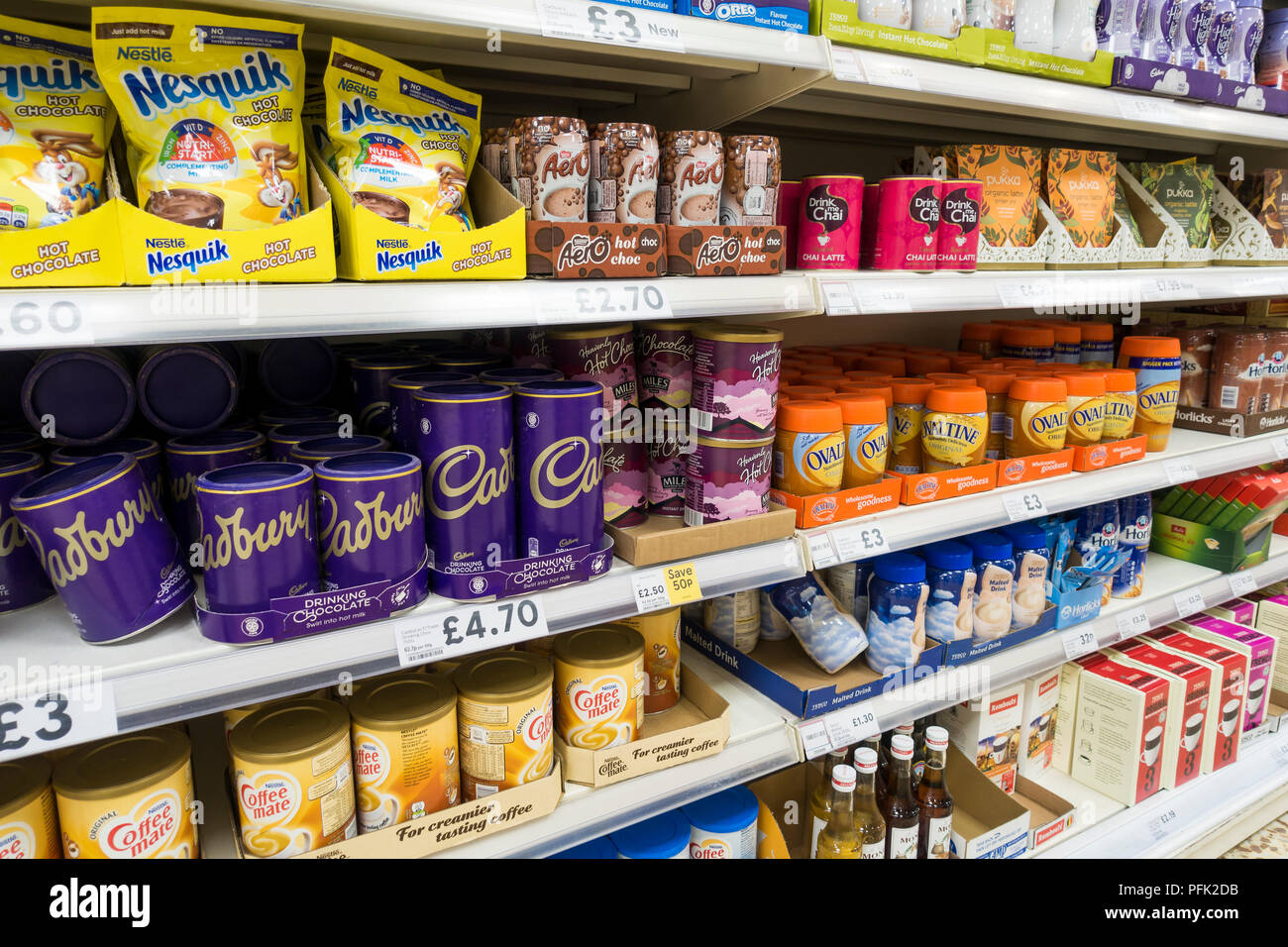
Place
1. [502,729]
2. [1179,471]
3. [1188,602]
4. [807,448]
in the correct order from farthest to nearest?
1. [1188,602]
2. [1179,471]
3. [807,448]
4. [502,729]

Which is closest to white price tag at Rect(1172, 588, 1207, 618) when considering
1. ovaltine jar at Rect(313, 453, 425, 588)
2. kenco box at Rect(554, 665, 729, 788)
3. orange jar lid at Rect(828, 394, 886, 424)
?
orange jar lid at Rect(828, 394, 886, 424)

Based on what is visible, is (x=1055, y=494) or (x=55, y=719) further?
(x=1055, y=494)

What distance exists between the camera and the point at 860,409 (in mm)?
1467

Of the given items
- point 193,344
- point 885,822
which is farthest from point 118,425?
point 885,822

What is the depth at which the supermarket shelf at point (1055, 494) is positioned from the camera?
4.72 feet

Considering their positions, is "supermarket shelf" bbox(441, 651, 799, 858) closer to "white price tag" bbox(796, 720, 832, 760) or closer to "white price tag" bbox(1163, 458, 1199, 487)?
"white price tag" bbox(796, 720, 832, 760)

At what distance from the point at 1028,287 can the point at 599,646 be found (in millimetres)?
1061

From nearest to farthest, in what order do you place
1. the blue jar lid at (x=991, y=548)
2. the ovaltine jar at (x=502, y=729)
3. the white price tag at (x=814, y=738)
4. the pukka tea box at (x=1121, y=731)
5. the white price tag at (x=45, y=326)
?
1. the white price tag at (x=45, y=326)
2. the ovaltine jar at (x=502, y=729)
3. the white price tag at (x=814, y=738)
4. the blue jar lid at (x=991, y=548)
5. the pukka tea box at (x=1121, y=731)

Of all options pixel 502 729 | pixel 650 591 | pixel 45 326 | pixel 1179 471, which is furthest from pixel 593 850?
pixel 1179 471

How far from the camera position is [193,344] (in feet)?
3.92

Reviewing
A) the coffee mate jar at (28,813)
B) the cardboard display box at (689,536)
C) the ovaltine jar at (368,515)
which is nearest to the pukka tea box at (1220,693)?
the cardboard display box at (689,536)

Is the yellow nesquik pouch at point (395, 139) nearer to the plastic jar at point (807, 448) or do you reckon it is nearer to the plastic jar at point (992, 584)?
the plastic jar at point (807, 448)

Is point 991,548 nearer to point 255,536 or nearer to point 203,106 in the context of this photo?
point 255,536

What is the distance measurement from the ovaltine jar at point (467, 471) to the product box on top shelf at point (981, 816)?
1165mm
